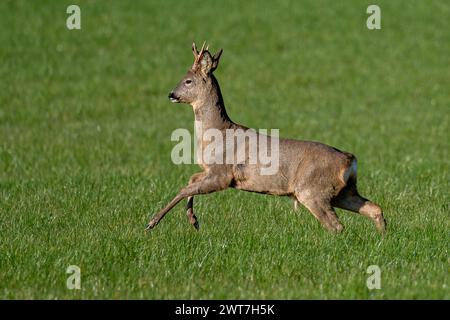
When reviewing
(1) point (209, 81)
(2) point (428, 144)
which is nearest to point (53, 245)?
(1) point (209, 81)

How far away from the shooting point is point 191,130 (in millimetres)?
17609

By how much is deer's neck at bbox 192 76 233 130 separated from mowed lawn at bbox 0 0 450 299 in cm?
102

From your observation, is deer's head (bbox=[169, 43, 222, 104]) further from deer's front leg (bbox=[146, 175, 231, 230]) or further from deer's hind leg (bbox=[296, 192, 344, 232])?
deer's hind leg (bbox=[296, 192, 344, 232])

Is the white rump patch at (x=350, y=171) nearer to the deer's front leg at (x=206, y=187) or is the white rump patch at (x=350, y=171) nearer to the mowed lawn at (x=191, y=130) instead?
the mowed lawn at (x=191, y=130)

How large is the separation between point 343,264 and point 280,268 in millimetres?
547

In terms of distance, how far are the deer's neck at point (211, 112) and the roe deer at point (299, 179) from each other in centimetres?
1

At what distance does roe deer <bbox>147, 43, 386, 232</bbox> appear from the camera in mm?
9398

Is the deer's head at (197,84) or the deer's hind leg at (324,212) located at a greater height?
the deer's head at (197,84)

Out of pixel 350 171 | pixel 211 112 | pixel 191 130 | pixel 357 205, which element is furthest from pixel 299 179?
pixel 191 130

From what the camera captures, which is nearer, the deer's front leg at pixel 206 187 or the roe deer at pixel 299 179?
the roe deer at pixel 299 179

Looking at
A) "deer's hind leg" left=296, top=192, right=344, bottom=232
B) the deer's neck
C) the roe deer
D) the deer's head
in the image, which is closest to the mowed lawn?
"deer's hind leg" left=296, top=192, right=344, bottom=232

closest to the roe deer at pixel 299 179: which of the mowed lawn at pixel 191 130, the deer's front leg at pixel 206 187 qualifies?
the deer's front leg at pixel 206 187

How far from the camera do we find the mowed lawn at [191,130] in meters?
8.32
